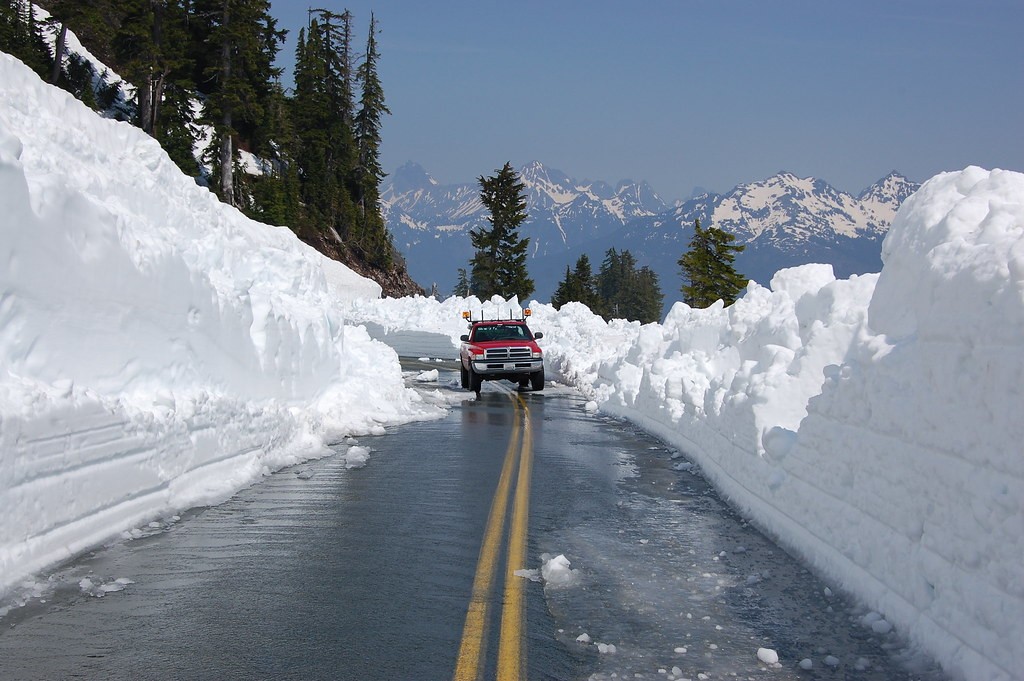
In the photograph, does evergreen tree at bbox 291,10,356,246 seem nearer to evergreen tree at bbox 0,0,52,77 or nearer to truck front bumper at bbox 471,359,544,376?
evergreen tree at bbox 0,0,52,77

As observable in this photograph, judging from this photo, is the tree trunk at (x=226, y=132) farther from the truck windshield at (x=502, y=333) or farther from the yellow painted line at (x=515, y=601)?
the yellow painted line at (x=515, y=601)

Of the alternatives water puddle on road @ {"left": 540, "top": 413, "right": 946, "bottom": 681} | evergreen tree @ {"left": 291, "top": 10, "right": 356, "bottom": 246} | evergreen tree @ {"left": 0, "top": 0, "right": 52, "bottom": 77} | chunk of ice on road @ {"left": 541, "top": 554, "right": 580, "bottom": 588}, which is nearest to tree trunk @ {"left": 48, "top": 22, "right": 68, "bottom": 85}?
evergreen tree @ {"left": 0, "top": 0, "right": 52, "bottom": 77}

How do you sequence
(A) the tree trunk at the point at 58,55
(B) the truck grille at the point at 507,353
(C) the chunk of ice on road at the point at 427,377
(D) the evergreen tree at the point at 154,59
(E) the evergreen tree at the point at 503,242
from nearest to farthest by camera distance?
(B) the truck grille at the point at 507,353 < (C) the chunk of ice on road at the point at 427,377 < (A) the tree trunk at the point at 58,55 < (D) the evergreen tree at the point at 154,59 < (E) the evergreen tree at the point at 503,242

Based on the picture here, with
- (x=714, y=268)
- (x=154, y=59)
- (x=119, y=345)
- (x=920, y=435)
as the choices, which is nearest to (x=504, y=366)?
(x=119, y=345)

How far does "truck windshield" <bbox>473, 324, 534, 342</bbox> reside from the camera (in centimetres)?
2544

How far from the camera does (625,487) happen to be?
1027cm

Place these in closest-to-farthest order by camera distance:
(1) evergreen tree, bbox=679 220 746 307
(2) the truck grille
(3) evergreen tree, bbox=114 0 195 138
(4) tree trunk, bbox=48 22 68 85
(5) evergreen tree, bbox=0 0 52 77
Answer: (2) the truck grille
(5) evergreen tree, bbox=0 0 52 77
(4) tree trunk, bbox=48 22 68 85
(3) evergreen tree, bbox=114 0 195 138
(1) evergreen tree, bbox=679 220 746 307

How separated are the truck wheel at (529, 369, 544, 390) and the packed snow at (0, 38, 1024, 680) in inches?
392

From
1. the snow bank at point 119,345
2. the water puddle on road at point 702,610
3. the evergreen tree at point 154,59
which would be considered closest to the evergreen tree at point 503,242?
the evergreen tree at point 154,59

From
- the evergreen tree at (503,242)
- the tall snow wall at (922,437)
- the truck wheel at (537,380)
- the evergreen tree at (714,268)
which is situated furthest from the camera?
the evergreen tree at (503,242)

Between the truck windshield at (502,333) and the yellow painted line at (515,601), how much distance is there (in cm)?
1507

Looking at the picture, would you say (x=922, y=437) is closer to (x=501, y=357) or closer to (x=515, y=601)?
(x=515, y=601)

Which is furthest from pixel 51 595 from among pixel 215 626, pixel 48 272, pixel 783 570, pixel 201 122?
pixel 201 122

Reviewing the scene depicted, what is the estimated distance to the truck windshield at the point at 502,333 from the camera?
25.4 m
